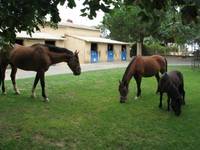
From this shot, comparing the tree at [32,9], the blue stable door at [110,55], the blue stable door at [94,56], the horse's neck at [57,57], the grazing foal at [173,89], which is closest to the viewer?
the tree at [32,9]

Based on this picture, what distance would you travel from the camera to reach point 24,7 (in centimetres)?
549

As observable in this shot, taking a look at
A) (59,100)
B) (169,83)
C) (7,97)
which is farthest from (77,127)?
(7,97)

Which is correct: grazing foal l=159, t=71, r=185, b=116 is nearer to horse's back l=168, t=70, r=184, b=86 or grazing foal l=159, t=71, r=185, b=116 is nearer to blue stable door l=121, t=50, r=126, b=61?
horse's back l=168, t=70, r=184, b=86

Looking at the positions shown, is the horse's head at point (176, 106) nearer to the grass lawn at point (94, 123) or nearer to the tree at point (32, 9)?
the grass lawn at point (94, 123)

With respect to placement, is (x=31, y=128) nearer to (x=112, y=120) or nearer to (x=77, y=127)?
(x=77, y=127)

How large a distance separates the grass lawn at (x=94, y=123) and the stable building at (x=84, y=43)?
25.5 meters

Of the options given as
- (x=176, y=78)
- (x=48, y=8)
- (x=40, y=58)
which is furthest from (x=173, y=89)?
(x=48, y=8)

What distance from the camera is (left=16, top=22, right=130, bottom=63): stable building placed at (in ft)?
138

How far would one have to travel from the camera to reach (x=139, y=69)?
1336 cm

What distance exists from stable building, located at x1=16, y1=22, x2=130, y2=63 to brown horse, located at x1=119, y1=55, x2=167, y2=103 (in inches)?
939

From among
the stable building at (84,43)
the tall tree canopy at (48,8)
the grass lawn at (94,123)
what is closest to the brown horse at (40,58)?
the grass lawn at (94,123)

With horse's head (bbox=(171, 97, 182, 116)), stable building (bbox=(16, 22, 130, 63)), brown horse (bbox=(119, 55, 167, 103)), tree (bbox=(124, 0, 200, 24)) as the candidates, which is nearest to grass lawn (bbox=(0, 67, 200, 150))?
horse's head (bbox=(171, 97, 182, 116))

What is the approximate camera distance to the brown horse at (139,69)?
1231 cm

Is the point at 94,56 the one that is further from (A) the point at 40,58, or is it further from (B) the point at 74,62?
(A) the point at 40,58
